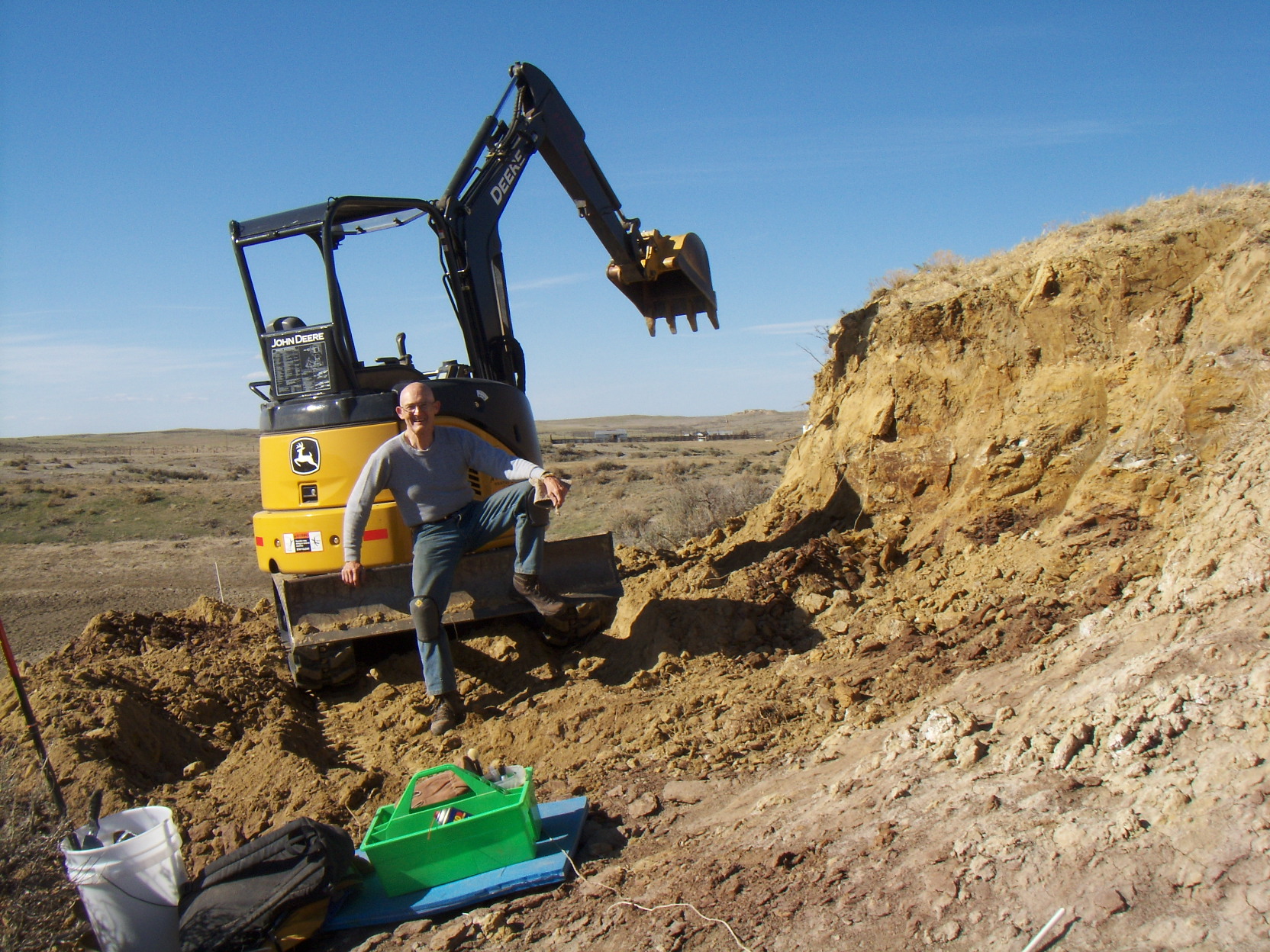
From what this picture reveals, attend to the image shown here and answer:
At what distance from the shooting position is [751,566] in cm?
705

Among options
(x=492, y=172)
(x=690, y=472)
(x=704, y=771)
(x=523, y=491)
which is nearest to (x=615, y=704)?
(x=704, y=771)

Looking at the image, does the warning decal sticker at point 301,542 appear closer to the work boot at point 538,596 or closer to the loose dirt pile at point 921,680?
the loose dirt pile at point 921,680

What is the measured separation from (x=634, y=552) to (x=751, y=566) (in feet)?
7.24

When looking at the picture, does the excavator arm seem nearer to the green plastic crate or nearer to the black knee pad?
the black knee pad

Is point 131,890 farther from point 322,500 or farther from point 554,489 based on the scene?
point 322,500

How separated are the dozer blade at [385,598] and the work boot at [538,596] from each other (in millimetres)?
230

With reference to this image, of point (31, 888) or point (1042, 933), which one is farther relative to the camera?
point (31, 888)

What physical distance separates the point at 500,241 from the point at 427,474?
2483mm

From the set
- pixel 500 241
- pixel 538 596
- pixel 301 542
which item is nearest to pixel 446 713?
pixel 538 596

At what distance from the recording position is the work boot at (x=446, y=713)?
566 centimetres

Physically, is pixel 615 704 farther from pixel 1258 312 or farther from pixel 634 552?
pixel 1258 312

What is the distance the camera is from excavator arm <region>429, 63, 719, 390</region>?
7031mm

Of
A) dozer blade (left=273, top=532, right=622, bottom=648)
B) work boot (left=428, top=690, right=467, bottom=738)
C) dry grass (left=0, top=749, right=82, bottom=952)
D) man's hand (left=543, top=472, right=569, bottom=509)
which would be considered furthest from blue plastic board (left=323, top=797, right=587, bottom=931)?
dozer blade (left=273, top=532, right=622, bottom=648)

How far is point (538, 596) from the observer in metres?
6.05
